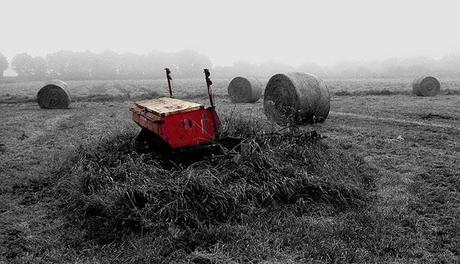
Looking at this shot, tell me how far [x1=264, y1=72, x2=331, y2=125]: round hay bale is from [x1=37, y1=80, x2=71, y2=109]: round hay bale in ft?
37.4

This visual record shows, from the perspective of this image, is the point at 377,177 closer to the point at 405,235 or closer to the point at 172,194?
the point at 405,235

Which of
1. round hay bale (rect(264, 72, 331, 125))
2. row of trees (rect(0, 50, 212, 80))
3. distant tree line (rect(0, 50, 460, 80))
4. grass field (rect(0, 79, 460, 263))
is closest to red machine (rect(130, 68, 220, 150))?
grass field (rect(0, 79, 460, 263))

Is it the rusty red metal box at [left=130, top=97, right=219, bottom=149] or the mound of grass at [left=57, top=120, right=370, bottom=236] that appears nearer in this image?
the mound of grass at [left=57, top=120, right=370, bottom=236]

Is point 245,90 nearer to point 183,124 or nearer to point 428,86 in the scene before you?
point 428,86

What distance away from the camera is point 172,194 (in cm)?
597

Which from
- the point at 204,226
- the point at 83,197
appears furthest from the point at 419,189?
the point at 83,197

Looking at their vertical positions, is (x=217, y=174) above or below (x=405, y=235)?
above

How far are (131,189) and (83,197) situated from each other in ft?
2.69

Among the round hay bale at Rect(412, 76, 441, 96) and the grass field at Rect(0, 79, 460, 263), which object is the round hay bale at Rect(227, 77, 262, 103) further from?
the grass field at Rect(0, 79, 460, 263)

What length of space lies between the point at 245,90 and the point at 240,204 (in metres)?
15.2

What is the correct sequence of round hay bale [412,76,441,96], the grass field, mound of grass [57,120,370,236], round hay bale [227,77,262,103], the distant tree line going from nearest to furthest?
the grass field → mound of grass [57,120,370,236] → round hay bale [227,77,262,103] → round hay bale [412,76,441,96] → the distant tree line

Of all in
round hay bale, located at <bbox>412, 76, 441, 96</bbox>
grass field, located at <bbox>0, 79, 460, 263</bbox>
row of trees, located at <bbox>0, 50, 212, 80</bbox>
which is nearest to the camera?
grass field, located at <bbox>0, 79, 460, 263</bbox>

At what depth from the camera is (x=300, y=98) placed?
41.4ft

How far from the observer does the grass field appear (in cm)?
491
